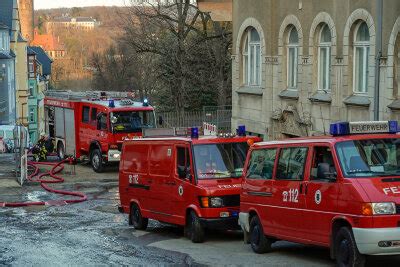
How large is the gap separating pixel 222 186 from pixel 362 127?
419 cm

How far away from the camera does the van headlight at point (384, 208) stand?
445 inches

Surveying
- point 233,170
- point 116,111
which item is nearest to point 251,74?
point 116,111

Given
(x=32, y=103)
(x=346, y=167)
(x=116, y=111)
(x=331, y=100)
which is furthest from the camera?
(x=32, y=103)

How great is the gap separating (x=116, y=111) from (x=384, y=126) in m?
20.1

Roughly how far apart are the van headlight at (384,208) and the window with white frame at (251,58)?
1719cm

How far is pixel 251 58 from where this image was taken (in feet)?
94.5

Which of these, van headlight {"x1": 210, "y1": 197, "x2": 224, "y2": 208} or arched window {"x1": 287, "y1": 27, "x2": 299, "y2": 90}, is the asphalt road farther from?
arched window {"x1": 287, "y1": 27, "x2": 299, "y2": 90}

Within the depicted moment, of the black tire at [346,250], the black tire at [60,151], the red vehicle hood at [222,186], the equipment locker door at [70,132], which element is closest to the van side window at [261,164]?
the red vehicle hood at [222,186]

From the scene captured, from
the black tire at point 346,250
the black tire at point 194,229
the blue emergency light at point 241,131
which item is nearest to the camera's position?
the black tire at point 346,250

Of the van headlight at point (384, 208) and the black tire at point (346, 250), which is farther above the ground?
the van headlight at point (384, 208)

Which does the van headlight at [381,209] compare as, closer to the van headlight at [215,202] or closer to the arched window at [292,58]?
the van headlight at [215,202]

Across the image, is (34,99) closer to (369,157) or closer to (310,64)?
(310,64)

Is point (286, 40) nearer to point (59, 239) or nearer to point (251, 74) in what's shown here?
point (251, 74)

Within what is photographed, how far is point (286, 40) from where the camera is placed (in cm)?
2641
